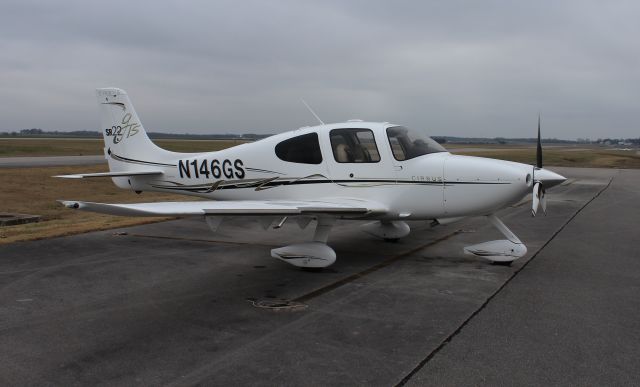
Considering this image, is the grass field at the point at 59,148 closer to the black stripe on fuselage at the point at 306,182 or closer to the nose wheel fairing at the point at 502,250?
the black stripe on fuselage at the point at 306,182

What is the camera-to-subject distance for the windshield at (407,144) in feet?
26.9

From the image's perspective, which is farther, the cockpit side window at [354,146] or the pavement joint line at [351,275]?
the cockpit side window at [354,146]

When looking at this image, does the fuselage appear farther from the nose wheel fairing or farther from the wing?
the nose wheel fairing

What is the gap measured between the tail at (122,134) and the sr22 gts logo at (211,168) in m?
0.99

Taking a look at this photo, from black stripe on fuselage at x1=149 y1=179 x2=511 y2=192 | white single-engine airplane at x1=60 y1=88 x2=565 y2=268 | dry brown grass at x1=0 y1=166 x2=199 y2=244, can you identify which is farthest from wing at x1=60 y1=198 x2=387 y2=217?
dry brown grass at x1=0 y1=166 x2=199 y2=244

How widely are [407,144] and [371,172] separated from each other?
2.51ft

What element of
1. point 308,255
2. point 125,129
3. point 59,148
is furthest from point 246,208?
point 59,148

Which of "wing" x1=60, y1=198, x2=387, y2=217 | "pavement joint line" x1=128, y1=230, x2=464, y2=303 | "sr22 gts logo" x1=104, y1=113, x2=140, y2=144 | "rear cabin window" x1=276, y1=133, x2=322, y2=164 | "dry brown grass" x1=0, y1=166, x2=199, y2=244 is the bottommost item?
"pavement joint line" x1=128, y1=230, x2=464, y2=303

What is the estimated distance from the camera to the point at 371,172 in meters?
8.31

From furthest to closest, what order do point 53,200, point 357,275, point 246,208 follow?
1. point 53,200
2. point 357,275
3. point 246,208

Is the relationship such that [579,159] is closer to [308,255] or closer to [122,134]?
[122,134]

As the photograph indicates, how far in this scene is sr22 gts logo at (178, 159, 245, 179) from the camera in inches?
375

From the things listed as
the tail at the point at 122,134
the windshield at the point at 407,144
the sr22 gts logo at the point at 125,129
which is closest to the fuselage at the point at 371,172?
the windshield at the point at 407,144

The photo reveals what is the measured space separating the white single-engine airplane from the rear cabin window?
0.06 feet
